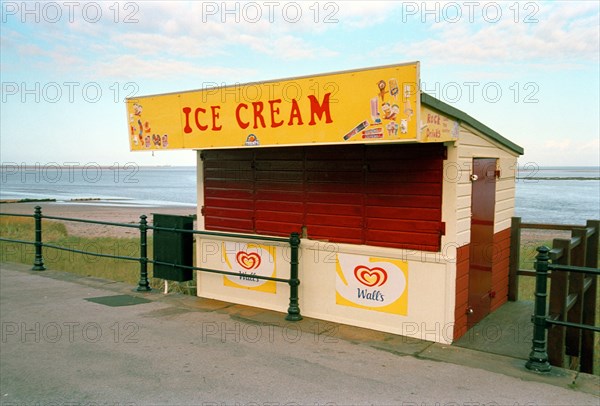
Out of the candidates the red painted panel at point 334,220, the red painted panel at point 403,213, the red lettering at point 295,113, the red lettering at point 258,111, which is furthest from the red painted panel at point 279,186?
the red lettering at point 295,113

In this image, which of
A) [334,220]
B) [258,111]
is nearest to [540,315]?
[334,220]

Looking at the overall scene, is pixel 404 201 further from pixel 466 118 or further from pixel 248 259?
pixel 248 259

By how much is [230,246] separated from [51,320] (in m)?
2.45

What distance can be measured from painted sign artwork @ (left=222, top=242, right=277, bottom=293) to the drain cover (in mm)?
1308

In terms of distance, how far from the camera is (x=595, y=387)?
14.9 feet

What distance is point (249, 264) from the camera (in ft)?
24.0

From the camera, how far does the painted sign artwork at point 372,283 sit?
19.9 feet

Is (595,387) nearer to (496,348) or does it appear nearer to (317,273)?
(496,348)

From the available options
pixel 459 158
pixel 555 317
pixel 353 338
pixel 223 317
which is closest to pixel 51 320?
pixel 223 317

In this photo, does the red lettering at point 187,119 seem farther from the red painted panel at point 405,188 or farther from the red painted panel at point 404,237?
the red painted panel at point 404,237

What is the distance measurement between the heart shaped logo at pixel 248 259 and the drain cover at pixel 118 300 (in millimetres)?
1505

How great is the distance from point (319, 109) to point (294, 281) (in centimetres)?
222

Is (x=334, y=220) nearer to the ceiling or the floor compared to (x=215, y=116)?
nearer to the floor

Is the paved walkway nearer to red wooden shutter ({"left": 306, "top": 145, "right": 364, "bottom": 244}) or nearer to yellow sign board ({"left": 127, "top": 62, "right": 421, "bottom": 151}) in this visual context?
red wooden shutter ({"left": 306, "top": 145, "right": 364, "bottom": 244})
